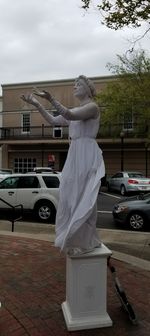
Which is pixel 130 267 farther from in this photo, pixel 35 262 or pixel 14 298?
pixel 14 298

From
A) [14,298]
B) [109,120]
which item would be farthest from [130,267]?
[109,120]

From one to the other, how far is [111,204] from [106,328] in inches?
599

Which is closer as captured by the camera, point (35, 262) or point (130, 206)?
point (35, 262)

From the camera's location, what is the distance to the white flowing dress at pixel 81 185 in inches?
176

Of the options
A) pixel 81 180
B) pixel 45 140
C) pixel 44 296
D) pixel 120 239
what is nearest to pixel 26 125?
pixel 45 140

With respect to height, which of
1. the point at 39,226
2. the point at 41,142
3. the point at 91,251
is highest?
the point at 41,142

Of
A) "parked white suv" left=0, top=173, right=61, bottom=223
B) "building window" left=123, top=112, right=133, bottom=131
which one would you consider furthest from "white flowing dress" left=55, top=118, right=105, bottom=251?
"building window" left=123, top=112, right=133, bottom=131

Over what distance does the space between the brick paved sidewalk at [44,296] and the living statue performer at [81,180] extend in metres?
0.81

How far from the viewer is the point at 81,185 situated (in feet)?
14.9

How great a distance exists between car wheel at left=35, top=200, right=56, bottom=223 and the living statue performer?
379 inches

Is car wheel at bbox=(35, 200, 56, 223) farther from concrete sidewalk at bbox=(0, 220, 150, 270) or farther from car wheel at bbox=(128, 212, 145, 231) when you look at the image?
car wheel at bbox=(128, 212, 145, 231)

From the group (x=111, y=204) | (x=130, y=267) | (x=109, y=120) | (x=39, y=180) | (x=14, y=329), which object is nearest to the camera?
(x=14, y=329)

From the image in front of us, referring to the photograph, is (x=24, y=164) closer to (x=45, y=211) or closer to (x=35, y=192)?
(x=35, y=192)

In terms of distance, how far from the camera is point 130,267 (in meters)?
7.21
